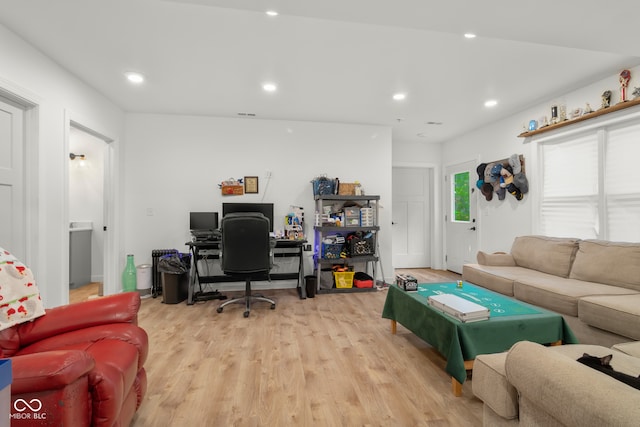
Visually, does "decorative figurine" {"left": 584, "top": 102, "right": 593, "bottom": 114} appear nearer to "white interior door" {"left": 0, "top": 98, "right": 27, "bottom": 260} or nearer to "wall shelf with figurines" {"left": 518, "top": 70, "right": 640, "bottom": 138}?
"wall shelf with figurines" {"left": 518, "top": 70, "right": 640, "bottom": 138}

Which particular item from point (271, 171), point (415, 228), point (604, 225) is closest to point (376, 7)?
point (271, 171)

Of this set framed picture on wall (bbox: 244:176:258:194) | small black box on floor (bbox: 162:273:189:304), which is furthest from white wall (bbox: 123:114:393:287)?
small black box on floor (bbox: 162:273:189:304)

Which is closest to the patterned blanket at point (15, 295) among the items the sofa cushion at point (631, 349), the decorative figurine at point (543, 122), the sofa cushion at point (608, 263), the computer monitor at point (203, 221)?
the computer monitor at point (203, 221)

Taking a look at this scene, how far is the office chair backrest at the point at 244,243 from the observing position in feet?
10.4

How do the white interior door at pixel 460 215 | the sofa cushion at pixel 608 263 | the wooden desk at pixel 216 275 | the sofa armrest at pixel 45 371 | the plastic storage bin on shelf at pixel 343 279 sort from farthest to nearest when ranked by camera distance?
1. the white interior door at pixel 460 215
2. the plastic storage bin on shelf at pixel 343 279
3. the wooden desk at pixel 216 275
4. the sofa cushion at pixel 608 263
5. the sofa armrest at pixel 45 371

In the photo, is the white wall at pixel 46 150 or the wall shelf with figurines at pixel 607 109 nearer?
the white wall at pixel 46 150

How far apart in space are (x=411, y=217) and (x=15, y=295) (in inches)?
217

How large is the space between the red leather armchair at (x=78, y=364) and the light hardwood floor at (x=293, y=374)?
452 mm

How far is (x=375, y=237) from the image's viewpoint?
451cm

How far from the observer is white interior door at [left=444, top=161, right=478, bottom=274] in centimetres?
503

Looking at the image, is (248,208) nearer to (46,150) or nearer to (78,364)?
(46,150)

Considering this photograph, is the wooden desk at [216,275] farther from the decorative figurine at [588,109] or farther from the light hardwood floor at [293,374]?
the decorative figurine at [588,109]

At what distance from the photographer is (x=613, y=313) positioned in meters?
2.07

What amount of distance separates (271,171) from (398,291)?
8.83ft
